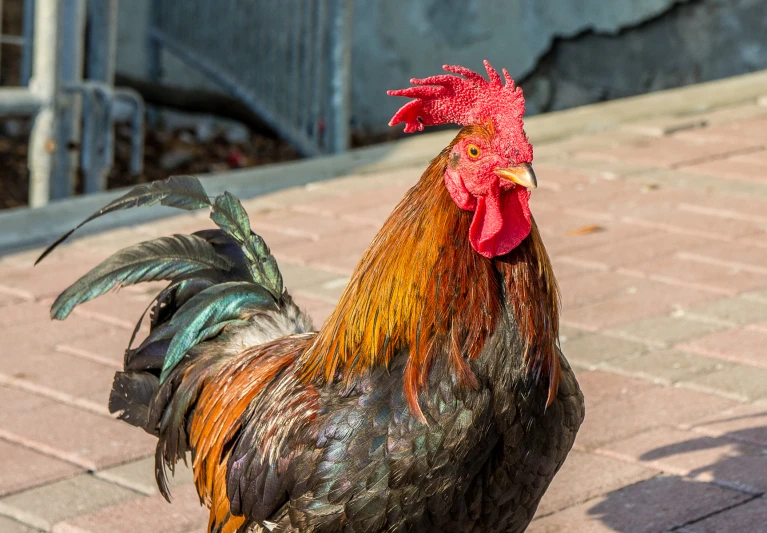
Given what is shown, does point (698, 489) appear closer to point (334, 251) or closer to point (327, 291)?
point (327, 291)

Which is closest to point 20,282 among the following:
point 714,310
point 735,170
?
point 714,310

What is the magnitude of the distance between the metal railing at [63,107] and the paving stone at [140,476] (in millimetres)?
2839

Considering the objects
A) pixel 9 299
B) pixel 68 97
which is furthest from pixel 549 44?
pixel 9 299

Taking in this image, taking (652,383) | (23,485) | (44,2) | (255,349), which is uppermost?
(44,2)

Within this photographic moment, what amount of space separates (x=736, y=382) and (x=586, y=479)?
0.90 meters

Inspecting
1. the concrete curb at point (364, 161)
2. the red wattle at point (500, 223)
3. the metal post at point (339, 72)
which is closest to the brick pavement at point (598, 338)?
the concrete curb at point (364, 161)

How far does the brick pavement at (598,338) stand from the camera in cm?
333

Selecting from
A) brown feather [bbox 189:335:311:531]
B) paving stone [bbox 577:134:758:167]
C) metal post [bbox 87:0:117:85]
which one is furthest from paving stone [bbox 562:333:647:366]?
metal post [bbox 87:0:117:85]

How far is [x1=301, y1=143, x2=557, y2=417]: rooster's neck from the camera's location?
98.8 inches

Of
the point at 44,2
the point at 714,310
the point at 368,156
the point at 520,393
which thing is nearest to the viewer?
the point at 520,393

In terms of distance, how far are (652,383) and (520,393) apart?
1667mm

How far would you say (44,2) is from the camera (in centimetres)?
580

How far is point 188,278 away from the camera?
3174 mm

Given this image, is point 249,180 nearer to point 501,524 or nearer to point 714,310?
point 714,310
